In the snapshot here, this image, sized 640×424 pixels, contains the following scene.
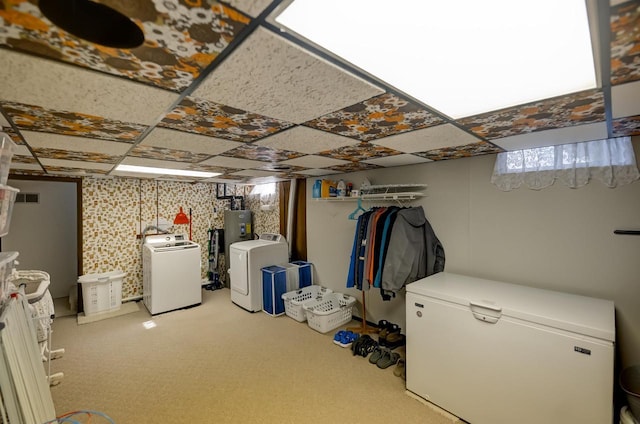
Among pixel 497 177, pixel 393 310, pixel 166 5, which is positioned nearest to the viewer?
pixel 166 5

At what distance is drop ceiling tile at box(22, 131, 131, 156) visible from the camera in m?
1.75

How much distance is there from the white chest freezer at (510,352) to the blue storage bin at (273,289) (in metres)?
2.07

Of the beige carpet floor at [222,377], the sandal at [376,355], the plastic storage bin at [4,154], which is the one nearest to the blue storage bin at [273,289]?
the beige carpet floor at [222,377]

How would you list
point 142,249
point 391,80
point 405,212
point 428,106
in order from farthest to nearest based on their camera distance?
point 142,249 → point 405,212 → point 428,106 → point 391,80

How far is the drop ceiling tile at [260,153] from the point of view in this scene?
2137 millimetres

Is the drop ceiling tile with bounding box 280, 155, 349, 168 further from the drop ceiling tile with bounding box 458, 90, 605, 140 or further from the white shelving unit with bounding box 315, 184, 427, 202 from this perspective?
the drop ceiling tile with bounding box 458, 90, 605, 140

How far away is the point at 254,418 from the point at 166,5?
2.45 m

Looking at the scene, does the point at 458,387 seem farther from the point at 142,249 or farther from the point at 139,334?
the point at 142,249

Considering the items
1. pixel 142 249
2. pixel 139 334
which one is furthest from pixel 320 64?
pixel 142 249

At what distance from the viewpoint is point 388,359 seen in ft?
8.82

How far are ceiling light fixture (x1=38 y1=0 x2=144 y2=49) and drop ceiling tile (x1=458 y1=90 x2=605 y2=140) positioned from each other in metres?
1.52

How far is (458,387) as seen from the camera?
6.55 ft

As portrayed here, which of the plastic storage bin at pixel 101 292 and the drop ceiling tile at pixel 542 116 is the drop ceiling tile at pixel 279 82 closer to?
the drop ceiling tile at pixel 542 116

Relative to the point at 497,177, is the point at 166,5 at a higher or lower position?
higher
